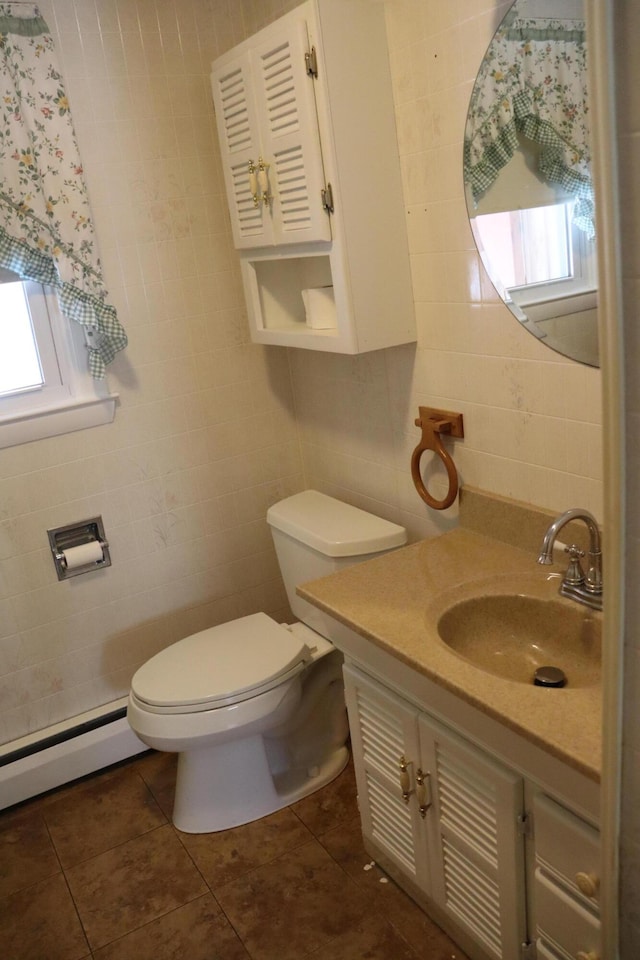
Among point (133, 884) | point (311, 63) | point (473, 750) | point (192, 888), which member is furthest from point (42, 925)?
point (311, 63)

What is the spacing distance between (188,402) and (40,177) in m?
0.76

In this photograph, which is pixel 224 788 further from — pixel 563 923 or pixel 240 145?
pixel 240 145

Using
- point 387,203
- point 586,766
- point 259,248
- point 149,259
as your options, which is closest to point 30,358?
point 149,259

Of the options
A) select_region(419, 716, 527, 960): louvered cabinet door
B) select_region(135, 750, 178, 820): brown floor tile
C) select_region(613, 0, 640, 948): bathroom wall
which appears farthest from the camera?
select_region(135, 750, 178, 820): brown floor tile

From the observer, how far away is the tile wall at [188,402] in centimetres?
188

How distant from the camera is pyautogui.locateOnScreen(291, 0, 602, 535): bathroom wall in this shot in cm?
164

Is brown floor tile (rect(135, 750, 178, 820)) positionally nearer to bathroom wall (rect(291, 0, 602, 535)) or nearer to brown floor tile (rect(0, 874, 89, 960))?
brown floor tile (rect(0, 874, 89, 960))

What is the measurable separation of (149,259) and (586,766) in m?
1.85

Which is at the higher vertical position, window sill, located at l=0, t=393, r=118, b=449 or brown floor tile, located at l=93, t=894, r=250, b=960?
window sill, located at l=0, t=393, r=118, b=449

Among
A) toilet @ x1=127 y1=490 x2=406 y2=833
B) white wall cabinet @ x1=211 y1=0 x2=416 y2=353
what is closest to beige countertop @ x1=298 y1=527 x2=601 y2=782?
toilet @ x1=127 y1=490 x2=406 y2=833

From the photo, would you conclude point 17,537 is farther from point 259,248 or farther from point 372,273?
point 372,273

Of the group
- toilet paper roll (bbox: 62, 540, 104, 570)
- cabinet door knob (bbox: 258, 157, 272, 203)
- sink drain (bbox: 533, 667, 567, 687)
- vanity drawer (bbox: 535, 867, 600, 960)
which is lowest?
vanity drawer (bbox: 535, 867, 600, 960)

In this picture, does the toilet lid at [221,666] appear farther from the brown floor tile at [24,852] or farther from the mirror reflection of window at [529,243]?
the mirror reflection of window at [529,243]

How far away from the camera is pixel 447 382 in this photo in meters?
1.97
